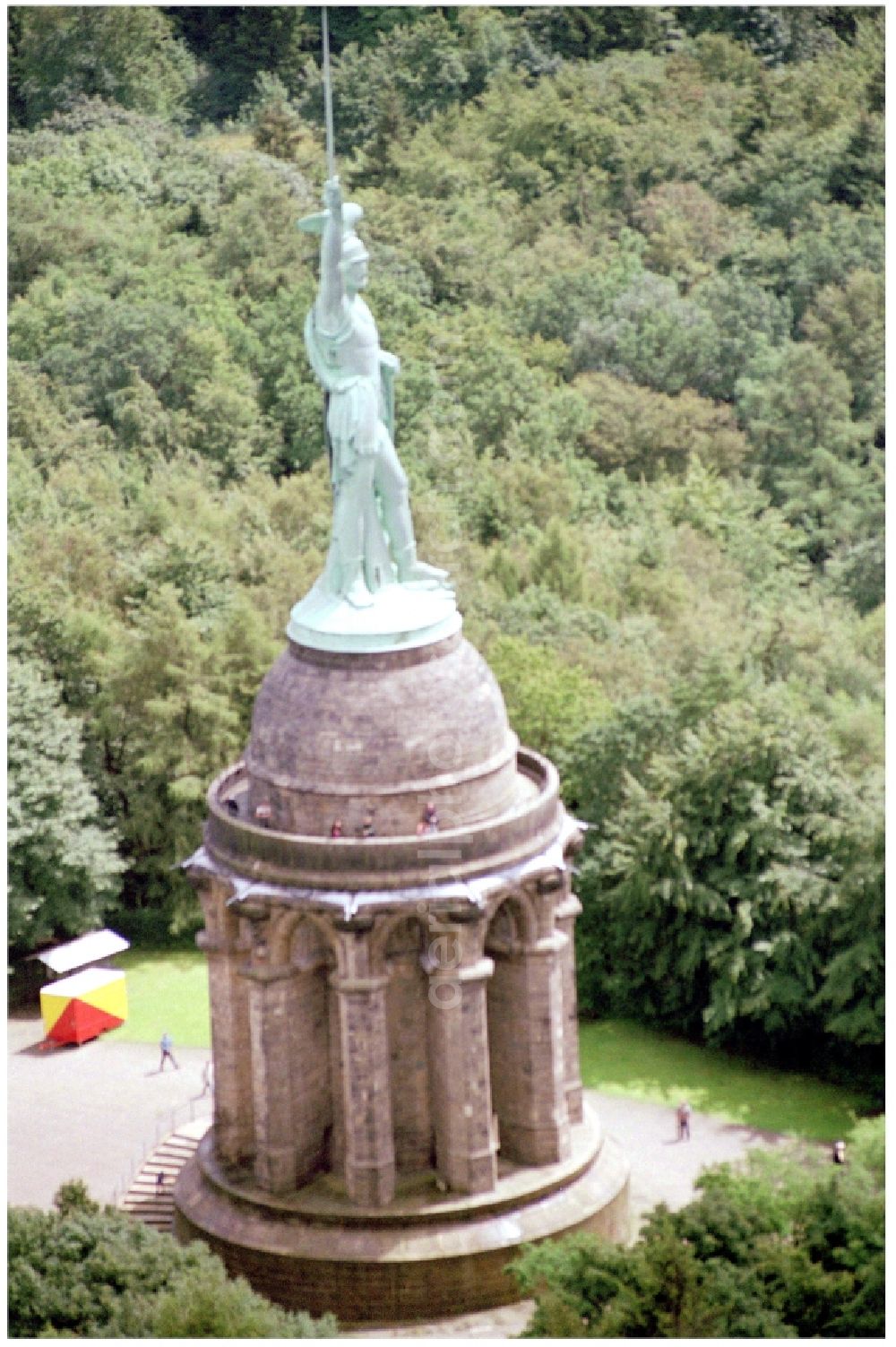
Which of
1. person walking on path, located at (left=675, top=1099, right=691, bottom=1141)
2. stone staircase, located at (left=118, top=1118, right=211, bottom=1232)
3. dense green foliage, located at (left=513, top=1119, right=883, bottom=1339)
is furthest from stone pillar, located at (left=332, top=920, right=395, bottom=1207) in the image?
person walking on path, located at (left=675, top=1099, right=691, bottom=1141)

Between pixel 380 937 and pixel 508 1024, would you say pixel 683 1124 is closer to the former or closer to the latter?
pixel 508 1024

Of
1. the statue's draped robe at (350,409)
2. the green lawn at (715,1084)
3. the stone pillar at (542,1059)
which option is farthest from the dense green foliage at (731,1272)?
the statue's draped robe at (350,409)

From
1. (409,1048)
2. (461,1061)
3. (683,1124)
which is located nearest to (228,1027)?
(409,1048)

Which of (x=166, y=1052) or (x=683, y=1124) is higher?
(x=683, y=1124)

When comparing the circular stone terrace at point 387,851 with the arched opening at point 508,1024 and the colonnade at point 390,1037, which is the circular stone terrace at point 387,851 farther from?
the arched opening at point 508,1024

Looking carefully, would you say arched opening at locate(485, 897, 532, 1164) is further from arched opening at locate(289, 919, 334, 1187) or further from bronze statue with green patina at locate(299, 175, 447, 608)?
bronze statue with green patina at locate(299, 175, 447, 608)

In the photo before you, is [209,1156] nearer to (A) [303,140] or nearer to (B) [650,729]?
(B) [650,729]

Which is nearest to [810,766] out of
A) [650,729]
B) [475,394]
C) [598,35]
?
[650,729]
